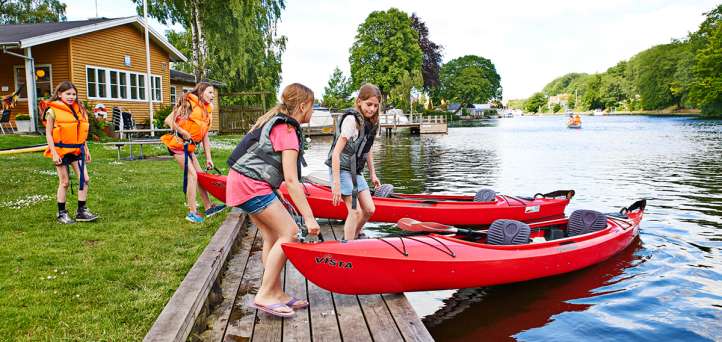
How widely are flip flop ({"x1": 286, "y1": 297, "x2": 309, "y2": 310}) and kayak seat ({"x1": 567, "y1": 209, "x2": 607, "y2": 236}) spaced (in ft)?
15.5

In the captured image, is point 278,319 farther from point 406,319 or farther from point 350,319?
point 406,319

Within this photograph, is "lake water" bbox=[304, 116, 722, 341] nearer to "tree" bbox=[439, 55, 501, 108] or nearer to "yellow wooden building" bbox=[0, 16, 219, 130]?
"yellow wooden building" bbox=[0, 16, 219, 130]

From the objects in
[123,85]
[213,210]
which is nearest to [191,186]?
[213,210]

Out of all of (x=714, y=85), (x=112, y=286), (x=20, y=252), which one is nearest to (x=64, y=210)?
(x=20, y=252)

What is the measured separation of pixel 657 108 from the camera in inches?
3907

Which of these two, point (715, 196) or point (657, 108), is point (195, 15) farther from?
point (657, 108)

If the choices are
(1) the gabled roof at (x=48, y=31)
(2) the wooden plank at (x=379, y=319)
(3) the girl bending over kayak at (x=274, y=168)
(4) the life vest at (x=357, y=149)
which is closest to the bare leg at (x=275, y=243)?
(3) the girl bending over kayak at (x=274, y=168)

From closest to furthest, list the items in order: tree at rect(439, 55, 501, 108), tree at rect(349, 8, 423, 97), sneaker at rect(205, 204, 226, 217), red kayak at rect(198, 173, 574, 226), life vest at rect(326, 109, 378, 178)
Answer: life vest at rect(326, 109, 378, 178) < sneaker at rect(205, 204, 226, 217) < red kayak at rect(198, 173, 574, 226) < tree at rect(349, 8, 423, 97) < tree at rect(439, 55, 501, 108)

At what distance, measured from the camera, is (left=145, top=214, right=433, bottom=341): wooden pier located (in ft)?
13.0

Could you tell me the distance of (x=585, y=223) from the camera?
775 cm

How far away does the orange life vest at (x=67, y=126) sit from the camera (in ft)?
22.2

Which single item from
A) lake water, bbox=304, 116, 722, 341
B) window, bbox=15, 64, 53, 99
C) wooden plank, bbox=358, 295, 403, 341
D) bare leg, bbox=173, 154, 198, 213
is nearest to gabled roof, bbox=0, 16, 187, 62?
window, bbox=15, 64, 53, 99

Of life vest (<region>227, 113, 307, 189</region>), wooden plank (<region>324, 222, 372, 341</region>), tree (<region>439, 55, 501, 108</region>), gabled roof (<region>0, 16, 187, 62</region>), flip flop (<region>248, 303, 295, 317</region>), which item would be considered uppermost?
tree (<region>439, 55, 501, 108</region>)

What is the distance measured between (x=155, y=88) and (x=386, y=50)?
1492 inches
